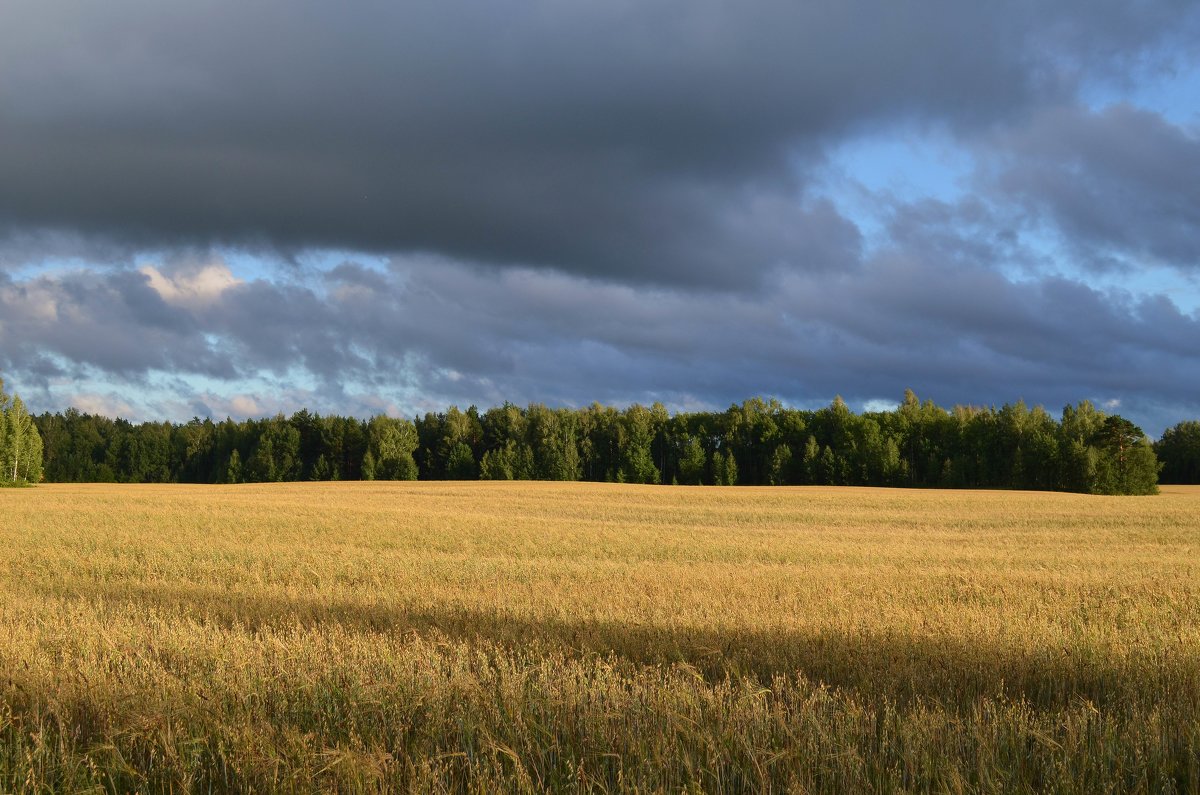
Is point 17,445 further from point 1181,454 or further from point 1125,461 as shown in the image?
point 1181,454

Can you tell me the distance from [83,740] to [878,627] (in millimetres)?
8755

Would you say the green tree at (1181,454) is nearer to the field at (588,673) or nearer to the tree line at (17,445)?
the field at (588,673)

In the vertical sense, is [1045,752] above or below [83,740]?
above

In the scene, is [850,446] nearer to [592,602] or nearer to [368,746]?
[592,602]

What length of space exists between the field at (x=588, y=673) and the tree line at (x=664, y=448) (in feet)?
273

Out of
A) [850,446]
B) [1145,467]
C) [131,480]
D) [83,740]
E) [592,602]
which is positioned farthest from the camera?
[131,480]

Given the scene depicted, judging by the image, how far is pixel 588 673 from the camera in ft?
26.9

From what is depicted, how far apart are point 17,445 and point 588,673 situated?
107 meters

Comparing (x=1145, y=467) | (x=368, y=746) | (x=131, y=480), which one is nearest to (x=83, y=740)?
(x=368, y=746)

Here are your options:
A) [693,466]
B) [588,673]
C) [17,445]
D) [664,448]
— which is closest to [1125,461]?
[693,466]

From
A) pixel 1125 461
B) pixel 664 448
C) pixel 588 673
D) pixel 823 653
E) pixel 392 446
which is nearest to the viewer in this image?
pixel 588 673

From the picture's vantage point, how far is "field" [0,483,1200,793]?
17.9ft

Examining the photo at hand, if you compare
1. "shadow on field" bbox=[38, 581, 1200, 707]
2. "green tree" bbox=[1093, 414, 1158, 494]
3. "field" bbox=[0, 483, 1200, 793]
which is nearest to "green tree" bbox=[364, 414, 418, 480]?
"green tree" bbox=[1093, 414, 1158, 494]

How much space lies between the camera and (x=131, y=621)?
11258 mm
